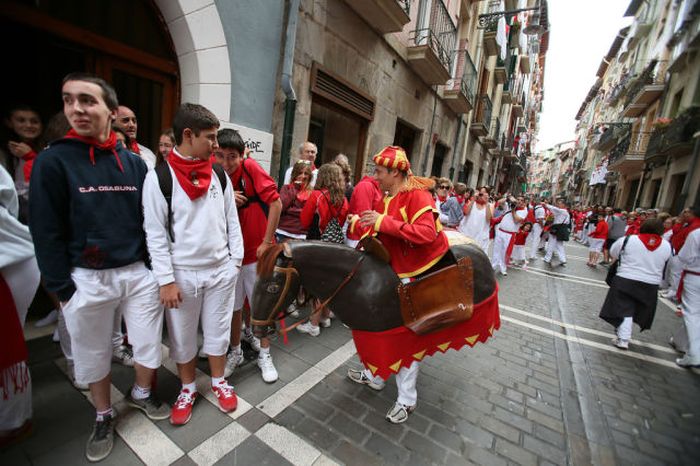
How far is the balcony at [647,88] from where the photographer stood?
1775cm

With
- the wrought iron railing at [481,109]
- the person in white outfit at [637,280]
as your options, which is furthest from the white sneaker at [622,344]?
the wrought iron railing at [481,109]

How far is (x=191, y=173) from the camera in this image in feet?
6.70

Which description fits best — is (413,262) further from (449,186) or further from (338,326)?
(449,186)

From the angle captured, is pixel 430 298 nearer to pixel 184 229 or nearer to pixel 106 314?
pixel 184 229

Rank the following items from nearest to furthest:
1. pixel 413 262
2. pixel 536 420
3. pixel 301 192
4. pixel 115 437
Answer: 1. pixel 115 437
2. pixel 413 262
3. pixel 536 420
4. pixel 301 192

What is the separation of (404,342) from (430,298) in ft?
1.26

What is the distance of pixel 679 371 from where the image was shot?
4109 mm

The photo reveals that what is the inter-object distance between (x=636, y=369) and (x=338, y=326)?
3.88 metres

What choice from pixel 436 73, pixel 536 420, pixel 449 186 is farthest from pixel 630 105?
pixel 536 420

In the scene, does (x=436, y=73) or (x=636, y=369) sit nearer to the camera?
(x=636, y=369)

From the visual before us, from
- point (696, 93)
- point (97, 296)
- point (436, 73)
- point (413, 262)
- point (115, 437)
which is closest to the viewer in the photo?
point (97, 296)

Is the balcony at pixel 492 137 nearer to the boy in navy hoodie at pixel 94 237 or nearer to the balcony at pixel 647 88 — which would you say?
Answer: the balcony at pixel 647 88

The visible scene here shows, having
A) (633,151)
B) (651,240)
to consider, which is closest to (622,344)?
(651,240)

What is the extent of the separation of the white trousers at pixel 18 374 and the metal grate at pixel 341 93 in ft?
15.7
